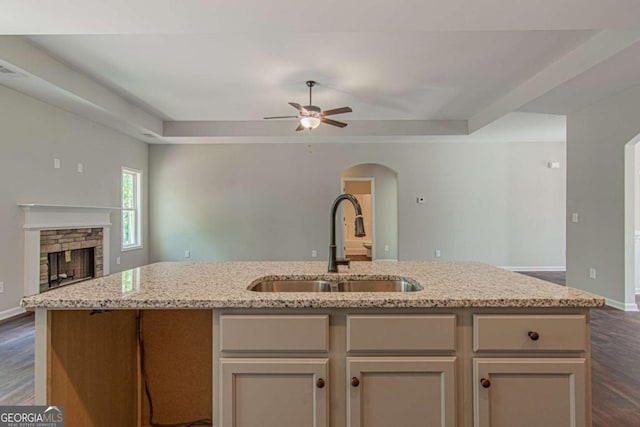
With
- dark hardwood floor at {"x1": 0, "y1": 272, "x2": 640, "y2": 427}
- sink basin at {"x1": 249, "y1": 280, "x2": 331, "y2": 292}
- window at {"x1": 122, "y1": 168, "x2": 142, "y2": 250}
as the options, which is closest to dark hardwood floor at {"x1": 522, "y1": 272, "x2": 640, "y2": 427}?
dark hardwood floor at {"x1": 0, "y1": 272, "x2": 640, "y2": 427}

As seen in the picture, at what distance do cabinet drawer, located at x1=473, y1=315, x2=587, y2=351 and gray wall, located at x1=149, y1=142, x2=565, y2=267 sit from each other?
5640mm

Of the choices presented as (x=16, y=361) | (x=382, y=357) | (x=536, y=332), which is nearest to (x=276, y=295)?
(x=382, y=357)

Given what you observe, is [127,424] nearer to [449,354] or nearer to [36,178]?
[449,354]

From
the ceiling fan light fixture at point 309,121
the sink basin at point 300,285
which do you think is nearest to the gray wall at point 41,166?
the ceiling fan light fixture at point 309,121

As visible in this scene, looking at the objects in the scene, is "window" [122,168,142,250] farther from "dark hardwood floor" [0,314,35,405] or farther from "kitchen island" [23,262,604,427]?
"kitchen island" [23,262,604,427]

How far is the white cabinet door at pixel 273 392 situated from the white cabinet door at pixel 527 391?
1.82 feet

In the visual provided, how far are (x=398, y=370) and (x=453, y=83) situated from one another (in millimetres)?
3863

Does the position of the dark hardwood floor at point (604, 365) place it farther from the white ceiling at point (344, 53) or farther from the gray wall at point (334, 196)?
the gray wall at point (334, 196)

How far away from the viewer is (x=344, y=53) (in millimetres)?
3465

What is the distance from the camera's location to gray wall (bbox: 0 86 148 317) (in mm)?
3855

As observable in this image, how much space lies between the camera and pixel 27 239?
4.07 m

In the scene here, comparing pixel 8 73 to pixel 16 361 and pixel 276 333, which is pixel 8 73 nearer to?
pixel 16 361

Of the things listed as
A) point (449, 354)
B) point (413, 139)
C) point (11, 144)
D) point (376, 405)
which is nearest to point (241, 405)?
point (376, 405)

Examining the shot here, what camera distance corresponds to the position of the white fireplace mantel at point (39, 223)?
13.4ft
